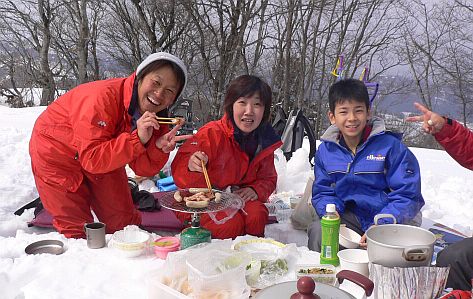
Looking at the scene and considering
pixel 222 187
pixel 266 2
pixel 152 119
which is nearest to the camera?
pixel 152 119

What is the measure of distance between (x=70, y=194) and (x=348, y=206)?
1.99 m

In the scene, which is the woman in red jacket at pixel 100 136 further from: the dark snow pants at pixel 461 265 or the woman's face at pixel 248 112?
the dark snow pants at pixel 461 265

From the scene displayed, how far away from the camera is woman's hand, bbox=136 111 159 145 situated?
89.6 inches

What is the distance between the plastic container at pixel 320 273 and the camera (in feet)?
5.62

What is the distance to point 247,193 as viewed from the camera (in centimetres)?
312

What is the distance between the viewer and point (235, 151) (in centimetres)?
309

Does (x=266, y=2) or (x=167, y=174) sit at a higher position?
(x=266, y=2)

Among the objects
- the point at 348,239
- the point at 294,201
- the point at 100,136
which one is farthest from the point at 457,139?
the point at 100,136

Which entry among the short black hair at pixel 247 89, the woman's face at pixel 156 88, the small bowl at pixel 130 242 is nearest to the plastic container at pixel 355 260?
the small bowl at pixel 130 242

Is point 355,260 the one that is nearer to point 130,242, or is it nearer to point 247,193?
point 130,242

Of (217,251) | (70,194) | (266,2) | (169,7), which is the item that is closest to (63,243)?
(70,194)

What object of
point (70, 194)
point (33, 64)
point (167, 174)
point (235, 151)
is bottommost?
point (167, 174)

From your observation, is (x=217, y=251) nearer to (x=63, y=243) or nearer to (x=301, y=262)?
(x=301, y=262)

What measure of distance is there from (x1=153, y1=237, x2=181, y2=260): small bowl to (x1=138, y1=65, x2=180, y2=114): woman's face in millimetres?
915
